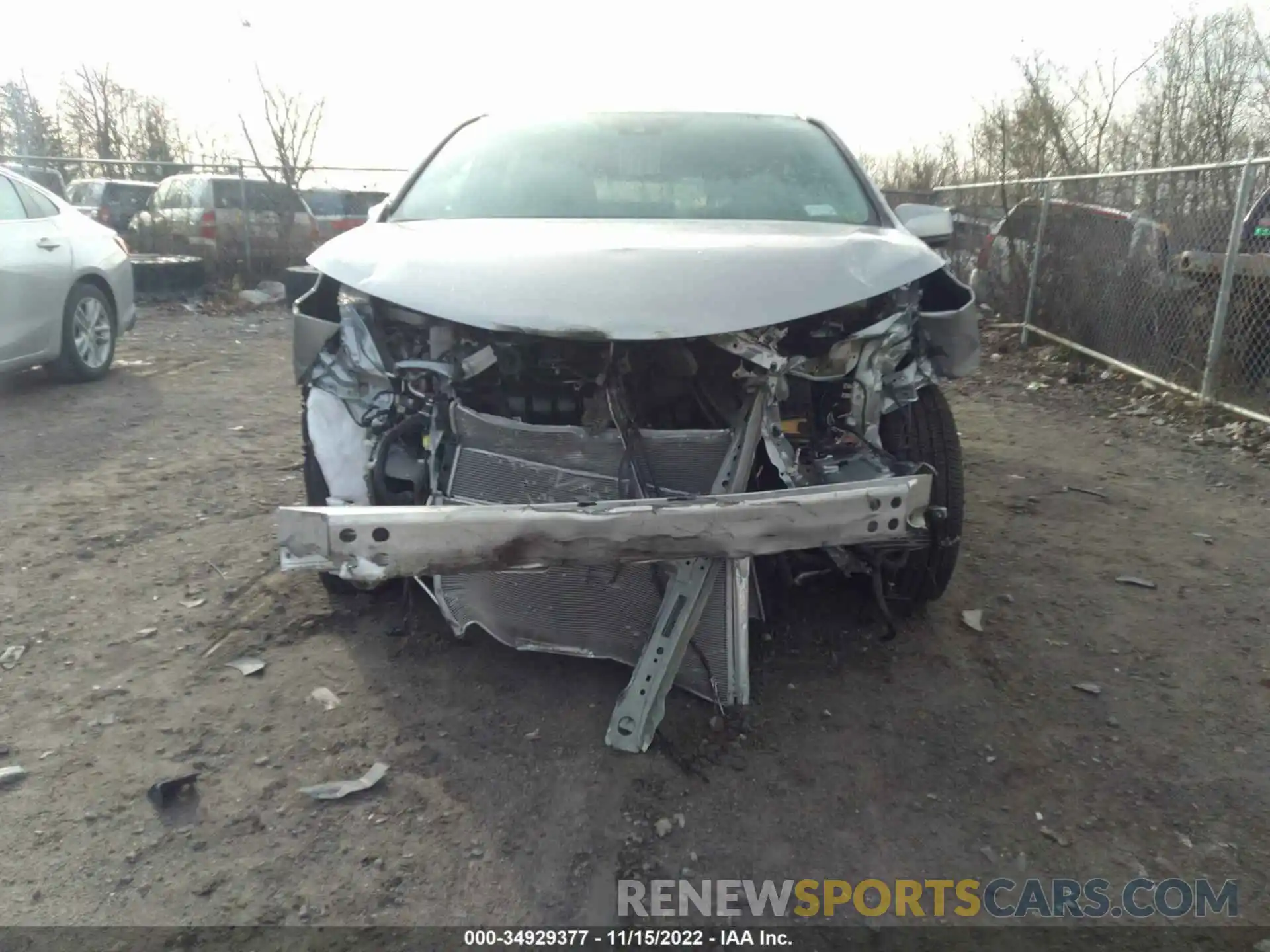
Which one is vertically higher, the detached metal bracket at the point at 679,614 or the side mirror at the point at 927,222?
the side mirror at the point at 927,222

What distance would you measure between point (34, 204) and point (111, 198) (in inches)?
361

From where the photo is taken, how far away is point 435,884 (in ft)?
7.00

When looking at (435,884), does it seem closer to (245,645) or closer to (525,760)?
(525,760)

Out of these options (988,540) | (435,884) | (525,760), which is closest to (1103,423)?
(988,540)

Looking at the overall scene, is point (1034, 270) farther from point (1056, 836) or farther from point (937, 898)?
point (937, 898)

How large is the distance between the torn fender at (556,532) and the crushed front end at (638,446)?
17 millimetres

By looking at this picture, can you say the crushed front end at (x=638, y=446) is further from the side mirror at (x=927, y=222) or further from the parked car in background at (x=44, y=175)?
the parked car in background at (x=44, y=175)

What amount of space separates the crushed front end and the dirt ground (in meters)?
0.23

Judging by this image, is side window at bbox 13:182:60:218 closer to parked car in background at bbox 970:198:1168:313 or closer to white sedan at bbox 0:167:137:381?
white sedan at bbox 0:167:137:381

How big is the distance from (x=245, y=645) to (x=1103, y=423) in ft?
18.8

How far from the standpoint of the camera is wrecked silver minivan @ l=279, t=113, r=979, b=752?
7.80 feet

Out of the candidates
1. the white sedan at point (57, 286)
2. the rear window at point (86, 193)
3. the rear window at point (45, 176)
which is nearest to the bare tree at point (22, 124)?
the rear window at point (86, 193)

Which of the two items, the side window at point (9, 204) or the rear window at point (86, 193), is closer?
the side window at point (9, 204)

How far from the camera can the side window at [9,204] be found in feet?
21.3
